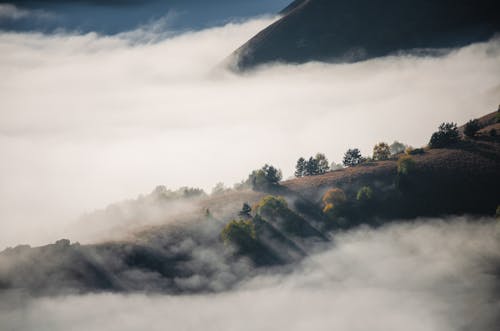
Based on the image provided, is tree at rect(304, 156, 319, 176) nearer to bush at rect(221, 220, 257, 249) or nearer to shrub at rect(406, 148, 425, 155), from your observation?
shrub at rect(406, 148, 425, 155)

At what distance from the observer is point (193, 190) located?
195m

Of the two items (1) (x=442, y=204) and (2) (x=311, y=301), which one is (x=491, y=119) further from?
(2) (x=311, y=301)

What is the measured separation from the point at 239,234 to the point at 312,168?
6093 centimetres

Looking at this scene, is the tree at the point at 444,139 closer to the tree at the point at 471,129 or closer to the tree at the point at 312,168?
the tree at the point at 471,129

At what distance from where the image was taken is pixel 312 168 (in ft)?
620

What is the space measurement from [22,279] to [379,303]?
3251 inches

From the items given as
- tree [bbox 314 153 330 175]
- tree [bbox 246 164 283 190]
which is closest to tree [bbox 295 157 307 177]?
tree [bbox 314 153 330 175]

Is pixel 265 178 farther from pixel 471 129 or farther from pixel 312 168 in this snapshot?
pixel 471 129

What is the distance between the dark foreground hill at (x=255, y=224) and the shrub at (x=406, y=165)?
35 cm

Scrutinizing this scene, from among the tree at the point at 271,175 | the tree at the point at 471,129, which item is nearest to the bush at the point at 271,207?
the tree at the point at 271,175

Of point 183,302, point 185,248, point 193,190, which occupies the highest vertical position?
point 193,190

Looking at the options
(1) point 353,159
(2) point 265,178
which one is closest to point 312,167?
(1) point 353,159

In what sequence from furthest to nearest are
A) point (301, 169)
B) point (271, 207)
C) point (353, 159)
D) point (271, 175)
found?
point (301, 169) → point (353, 159) → point (271, 175) → point (271, 207)

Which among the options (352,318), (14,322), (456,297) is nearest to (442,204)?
(456,297)
